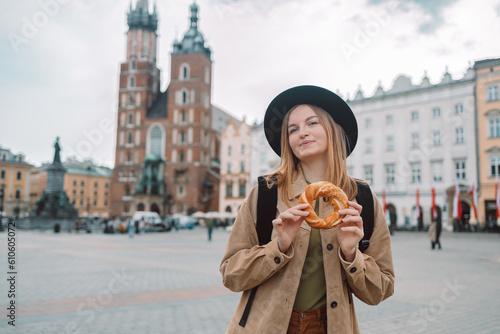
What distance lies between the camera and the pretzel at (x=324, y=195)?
1.79 meters

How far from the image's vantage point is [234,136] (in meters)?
59.4

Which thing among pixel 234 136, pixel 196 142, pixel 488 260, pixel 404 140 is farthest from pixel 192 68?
pixel 488 260

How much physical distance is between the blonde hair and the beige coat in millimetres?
90

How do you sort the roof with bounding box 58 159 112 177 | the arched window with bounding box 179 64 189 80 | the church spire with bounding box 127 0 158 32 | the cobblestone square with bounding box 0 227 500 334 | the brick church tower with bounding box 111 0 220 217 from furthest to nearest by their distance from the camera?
the roof with bounding box 58 159 112 177
the church spire with bounding box 127 0 158 32
the arched window with bounding box 179 64 189 80
the brick church tower with bounding box 111 0 220 217
the cobblestone square with bounding box 0 227 500 334

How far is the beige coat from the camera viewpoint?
1.86 metres

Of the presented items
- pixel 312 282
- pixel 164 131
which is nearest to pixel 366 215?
pixel 312 282

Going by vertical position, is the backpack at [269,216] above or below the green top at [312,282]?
above

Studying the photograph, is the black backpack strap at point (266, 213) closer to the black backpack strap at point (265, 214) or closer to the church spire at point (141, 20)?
the black backpack strap at point (265, 214)

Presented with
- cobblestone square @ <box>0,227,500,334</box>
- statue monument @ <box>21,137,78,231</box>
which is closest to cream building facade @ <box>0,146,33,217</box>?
statue monument @ <box>21,137,78,231</box>

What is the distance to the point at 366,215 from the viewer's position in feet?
6.71

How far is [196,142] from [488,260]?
191 feet

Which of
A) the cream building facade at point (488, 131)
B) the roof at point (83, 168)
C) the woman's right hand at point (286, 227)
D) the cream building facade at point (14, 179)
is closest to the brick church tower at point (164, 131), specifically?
the cream building facade at point (14, 179)

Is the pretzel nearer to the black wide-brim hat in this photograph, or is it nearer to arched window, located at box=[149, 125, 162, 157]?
the black wide-brim hat

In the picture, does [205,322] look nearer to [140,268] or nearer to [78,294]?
[78,294]
